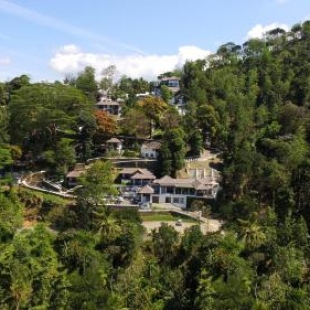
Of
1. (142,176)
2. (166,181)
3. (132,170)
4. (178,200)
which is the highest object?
(132,170)

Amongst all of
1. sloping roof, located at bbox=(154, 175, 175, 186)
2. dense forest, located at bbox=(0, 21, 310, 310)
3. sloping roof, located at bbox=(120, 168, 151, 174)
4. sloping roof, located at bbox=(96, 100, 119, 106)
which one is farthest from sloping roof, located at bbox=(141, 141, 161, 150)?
sloping roof, located at bbox=(96, 100, 119, 106)

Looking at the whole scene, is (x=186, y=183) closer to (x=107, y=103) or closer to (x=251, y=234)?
(x=251, y=234)

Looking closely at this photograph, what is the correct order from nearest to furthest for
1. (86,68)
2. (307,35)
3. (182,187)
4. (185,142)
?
(182,187)
(185,142)
(86,68)
(307,35)

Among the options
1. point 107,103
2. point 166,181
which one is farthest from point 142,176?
point 107,103

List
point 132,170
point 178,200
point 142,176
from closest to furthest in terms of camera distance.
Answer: point 178,200 → point 142,176 → point 132,170

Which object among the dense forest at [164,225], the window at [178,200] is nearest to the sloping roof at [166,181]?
the window at [178,200]

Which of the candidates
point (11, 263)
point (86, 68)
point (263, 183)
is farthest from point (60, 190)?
point (86, 68)

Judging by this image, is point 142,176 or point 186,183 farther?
point 142,176

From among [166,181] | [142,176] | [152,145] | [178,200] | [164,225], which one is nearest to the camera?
[164,225]

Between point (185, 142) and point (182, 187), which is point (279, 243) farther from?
point (185, 142)
